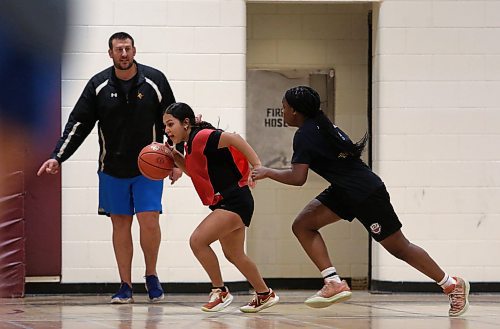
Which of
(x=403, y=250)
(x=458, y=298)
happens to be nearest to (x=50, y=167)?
(x=403, y=250)

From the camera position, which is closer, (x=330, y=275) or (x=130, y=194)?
(x=330, y=275)

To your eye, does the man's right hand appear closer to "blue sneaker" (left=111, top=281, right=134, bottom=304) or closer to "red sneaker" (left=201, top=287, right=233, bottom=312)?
"blue sneaker" (left=111, top=281, right=134, bottom=304)

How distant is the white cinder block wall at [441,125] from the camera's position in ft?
32.9

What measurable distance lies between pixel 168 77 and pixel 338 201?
291cm

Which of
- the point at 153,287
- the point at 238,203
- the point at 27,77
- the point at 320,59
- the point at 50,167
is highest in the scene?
the point at 320,59

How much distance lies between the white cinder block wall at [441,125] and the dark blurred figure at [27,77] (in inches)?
114

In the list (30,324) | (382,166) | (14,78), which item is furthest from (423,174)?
(30,324)

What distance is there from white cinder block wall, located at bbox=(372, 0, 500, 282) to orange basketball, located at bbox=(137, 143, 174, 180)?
289cm

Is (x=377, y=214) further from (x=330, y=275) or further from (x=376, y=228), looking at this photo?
(x=330, y=275)

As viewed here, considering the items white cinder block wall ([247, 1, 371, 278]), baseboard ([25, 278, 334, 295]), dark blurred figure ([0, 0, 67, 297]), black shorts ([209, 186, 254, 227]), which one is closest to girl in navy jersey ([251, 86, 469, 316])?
black shorts ([209, 186, 254, 227])

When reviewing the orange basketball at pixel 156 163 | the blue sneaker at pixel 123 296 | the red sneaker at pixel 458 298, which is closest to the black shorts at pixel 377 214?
the red sneaker at pixel 458 298

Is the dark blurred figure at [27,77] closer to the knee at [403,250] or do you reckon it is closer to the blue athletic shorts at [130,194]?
the blue athletic shorts at [130,194]

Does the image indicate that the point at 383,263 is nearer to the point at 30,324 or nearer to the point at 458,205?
the point at 458,205

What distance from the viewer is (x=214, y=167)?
24.6ft
